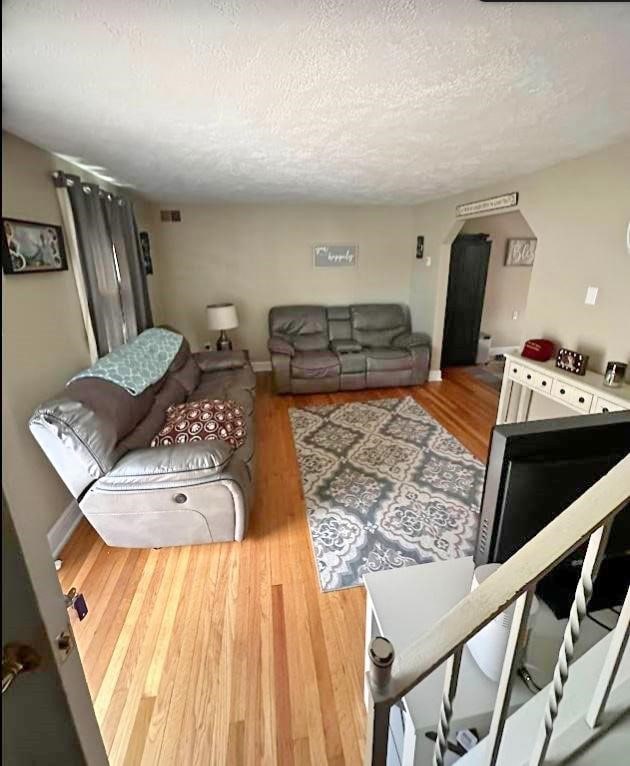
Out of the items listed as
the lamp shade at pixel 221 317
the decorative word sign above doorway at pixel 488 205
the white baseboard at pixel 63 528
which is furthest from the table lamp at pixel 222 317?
the decorative word sign above doorway at pixel 488 205

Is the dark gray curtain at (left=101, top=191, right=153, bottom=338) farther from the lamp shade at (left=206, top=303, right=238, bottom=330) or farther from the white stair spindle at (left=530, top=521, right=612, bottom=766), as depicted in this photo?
the white stair spindle at (left=530, top=521, right=612, bottom=766)

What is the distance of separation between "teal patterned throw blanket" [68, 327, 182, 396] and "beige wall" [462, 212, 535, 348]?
4.17m

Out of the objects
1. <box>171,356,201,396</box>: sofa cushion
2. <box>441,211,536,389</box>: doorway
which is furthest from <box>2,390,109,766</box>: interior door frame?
<box>441,211,536,389</box>: doorway

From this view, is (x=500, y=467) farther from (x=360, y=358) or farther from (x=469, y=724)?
(x=360, y=358)

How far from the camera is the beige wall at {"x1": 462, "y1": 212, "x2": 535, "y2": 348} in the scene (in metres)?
5.27

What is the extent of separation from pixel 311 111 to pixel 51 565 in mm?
1941

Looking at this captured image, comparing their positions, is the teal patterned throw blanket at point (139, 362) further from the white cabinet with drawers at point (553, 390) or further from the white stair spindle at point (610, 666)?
the white cabinet with drawers at point (553, 390)

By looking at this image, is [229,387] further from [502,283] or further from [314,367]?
[502,283]

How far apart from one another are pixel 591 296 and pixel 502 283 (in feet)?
10.6

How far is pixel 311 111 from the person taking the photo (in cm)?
174

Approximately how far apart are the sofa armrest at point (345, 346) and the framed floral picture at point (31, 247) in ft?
9.71

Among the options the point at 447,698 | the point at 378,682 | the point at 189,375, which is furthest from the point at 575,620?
the point at 189,375

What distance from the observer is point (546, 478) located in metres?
1.22

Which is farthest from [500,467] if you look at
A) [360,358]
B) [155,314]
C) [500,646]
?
[155,314]
